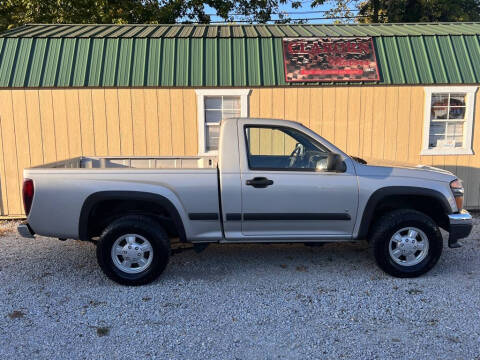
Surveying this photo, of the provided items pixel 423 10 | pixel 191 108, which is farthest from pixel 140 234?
pixel 423 10

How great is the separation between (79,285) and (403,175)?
12.7ft

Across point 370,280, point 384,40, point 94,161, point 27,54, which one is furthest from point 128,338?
point 384,40

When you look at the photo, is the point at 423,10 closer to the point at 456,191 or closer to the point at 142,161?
the point at 456,191

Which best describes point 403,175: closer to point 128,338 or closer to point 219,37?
point 128,338

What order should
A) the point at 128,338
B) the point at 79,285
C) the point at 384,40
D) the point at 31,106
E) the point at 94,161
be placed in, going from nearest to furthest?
the point at 128,338, the point at 79,285, the point at 94,161, the point at 31,106, the point at 384,40

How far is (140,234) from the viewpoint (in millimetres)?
4309

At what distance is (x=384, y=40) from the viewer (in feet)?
25.8

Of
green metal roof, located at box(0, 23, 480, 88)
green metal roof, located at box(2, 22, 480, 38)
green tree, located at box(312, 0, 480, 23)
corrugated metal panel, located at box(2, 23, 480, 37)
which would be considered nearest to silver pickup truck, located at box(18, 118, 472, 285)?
green metal roof, located at box(0, 23, 480, 88)

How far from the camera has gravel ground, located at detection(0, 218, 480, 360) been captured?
315 centimetres

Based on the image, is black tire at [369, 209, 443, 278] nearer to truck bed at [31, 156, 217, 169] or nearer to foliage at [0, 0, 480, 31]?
truck bed at [31, 156, 217, 169]

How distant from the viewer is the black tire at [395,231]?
4438 mm

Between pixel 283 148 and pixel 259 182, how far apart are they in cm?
69

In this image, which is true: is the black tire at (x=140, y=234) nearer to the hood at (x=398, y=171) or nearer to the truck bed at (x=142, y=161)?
the truck bed at (x=142, y=161)

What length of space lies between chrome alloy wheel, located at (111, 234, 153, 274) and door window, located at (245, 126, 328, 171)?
1.48 meters
